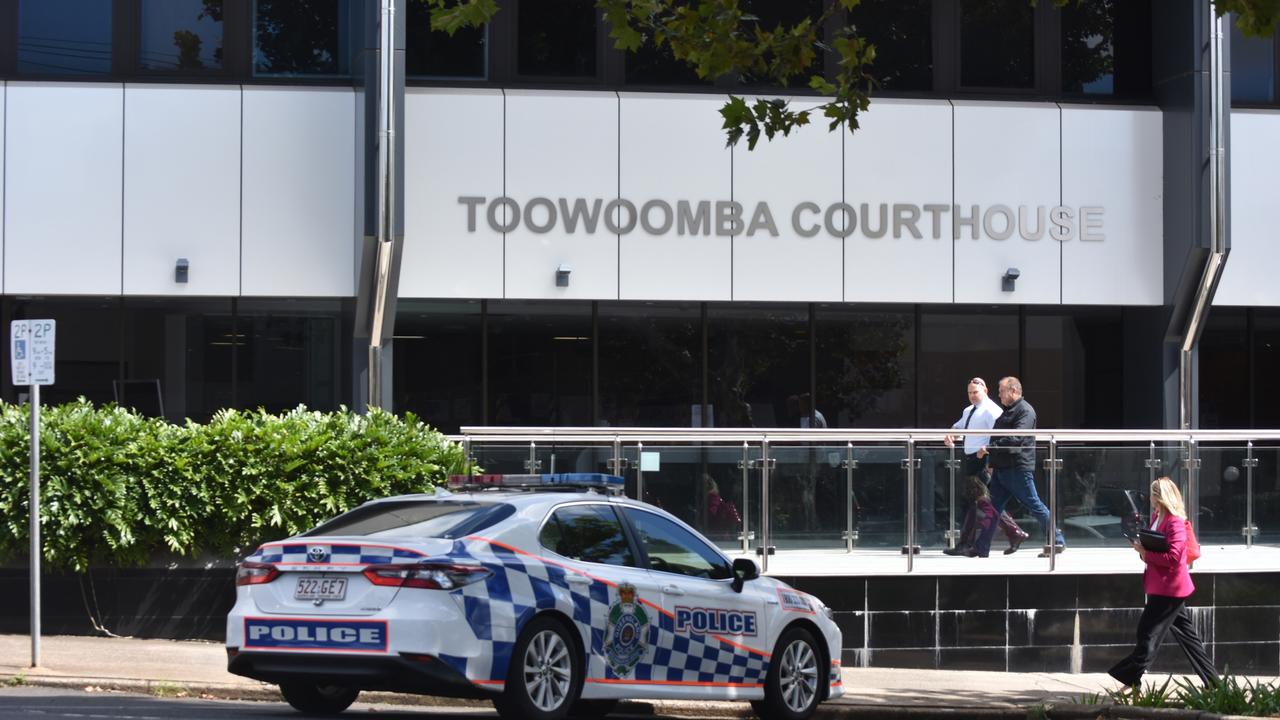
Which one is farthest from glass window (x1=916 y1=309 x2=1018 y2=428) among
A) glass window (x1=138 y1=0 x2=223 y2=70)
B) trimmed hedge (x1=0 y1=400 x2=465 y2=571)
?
glass window (x1=138 y1=0 x2=223 y2=70)

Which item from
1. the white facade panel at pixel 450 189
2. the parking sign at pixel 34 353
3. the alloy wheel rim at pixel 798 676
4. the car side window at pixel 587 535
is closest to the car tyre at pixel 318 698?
the car side window at pixel 587 535

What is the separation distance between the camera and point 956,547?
16.3m

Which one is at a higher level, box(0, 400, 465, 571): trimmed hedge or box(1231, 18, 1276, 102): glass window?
box(1231, 18, 1276, 102): glass window

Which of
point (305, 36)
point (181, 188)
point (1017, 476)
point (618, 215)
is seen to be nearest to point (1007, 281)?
point (618, 215)

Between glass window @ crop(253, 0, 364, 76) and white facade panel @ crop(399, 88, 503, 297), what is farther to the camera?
glass window @ crop(253, 0, 364, 76)

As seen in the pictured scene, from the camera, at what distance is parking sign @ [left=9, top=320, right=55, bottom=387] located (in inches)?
507

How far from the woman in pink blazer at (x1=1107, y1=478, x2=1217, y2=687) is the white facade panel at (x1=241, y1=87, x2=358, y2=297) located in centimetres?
1023

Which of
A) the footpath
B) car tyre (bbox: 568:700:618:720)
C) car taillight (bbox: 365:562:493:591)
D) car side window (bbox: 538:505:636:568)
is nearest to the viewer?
car taillight (bbox: 365:562:493:591)

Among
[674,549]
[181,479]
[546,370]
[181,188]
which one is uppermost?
[181,188]

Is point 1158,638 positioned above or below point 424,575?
below

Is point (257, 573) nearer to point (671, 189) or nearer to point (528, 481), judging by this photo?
point (528, 481)

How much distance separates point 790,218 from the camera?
2088 centimetres

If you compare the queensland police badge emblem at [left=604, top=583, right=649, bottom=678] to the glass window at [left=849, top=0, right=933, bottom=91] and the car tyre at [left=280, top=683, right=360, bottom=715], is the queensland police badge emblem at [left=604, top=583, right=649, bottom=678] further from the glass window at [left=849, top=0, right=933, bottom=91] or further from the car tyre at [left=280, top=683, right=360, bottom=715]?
the glass window at [left=849, top=0, right=933, bottom=91]

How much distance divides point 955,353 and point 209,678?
1215 cm
